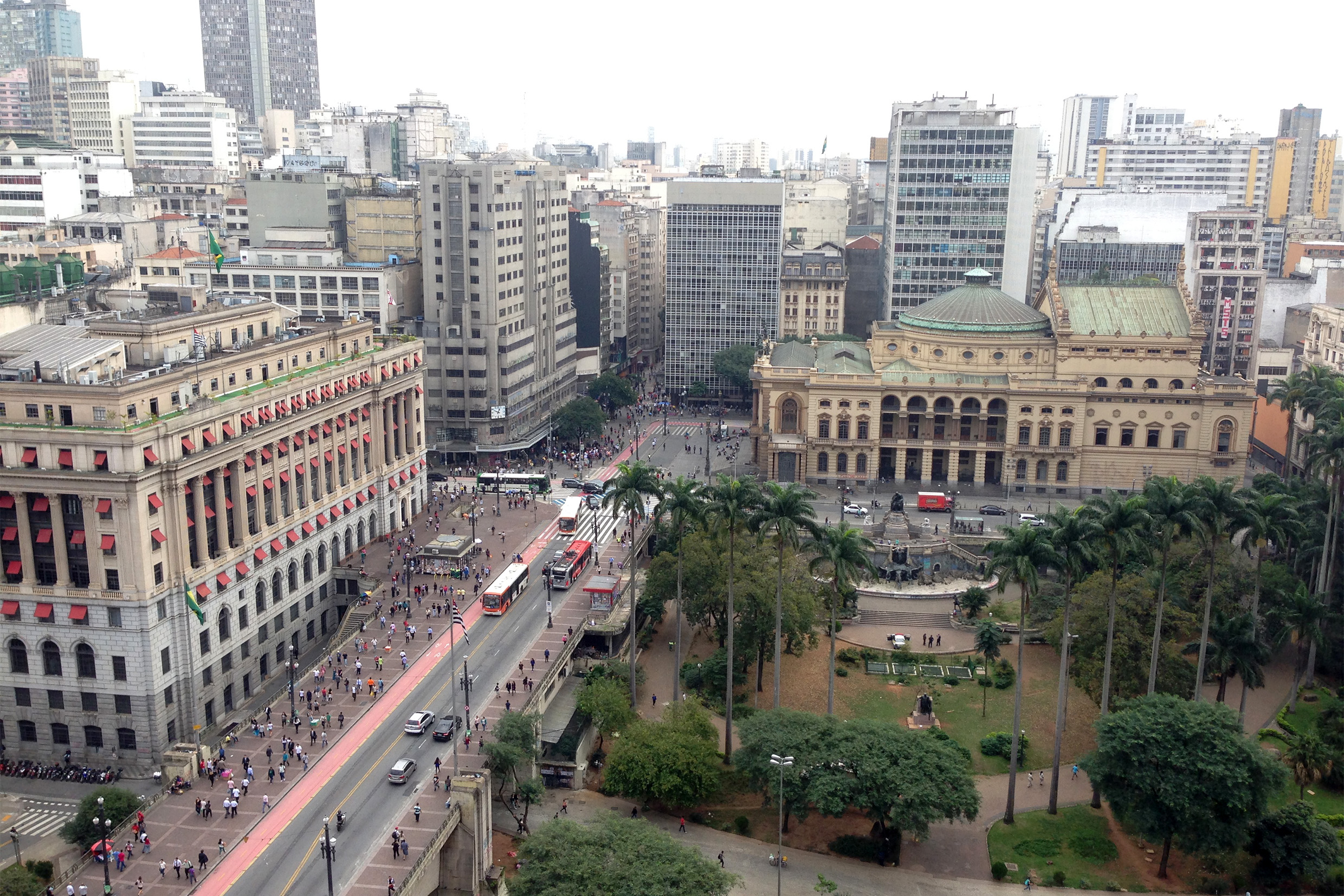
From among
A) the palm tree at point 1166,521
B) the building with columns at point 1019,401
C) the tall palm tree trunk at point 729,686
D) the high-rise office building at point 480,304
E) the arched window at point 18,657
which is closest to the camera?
the palm tree at point 1166,521

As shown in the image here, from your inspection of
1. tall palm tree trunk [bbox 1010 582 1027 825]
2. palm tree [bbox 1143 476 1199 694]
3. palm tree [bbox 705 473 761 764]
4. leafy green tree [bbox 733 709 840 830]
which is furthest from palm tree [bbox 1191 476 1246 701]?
palm tree [bbox 705 473 761 764]

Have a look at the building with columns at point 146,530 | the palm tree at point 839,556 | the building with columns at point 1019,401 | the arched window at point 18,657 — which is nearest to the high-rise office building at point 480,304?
the building with columns at point 1019,401

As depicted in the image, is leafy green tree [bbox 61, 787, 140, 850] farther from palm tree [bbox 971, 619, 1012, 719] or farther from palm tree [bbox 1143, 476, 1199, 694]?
palm tree [bbox 1143, 476, 1199, 694]

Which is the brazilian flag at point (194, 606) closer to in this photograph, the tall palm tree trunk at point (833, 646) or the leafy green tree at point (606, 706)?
the leafy green tree at point (606, 706)

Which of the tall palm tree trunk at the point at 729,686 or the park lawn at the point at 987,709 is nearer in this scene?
the tall palm tree trunk at the point at 729,686

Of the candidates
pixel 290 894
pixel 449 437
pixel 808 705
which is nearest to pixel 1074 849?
pixel 808 705

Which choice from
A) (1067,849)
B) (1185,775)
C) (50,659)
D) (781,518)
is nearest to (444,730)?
(781,518)
